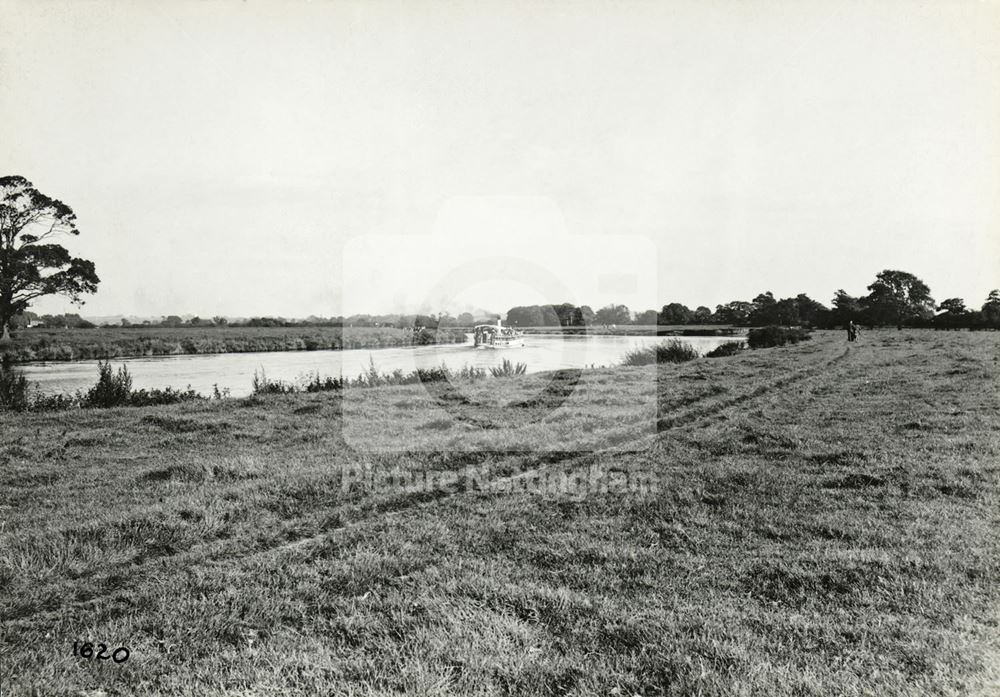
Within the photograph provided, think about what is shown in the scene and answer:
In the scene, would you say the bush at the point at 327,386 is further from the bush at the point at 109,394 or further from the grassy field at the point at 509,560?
the grassy field at the point at 509,560

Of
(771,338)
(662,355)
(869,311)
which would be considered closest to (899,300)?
(869,311)

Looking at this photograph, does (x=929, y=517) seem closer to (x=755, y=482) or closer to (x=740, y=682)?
(x=755, y=482)

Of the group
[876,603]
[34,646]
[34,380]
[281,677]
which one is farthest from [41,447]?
[34,380]

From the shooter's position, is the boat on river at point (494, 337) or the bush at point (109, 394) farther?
the boat on river at point (494, 337)

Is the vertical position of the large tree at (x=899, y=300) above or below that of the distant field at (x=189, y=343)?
above

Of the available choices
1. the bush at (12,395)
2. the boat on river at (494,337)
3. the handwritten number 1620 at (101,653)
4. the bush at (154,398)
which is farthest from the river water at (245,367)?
the handwritten number 1620 at (101,653)
